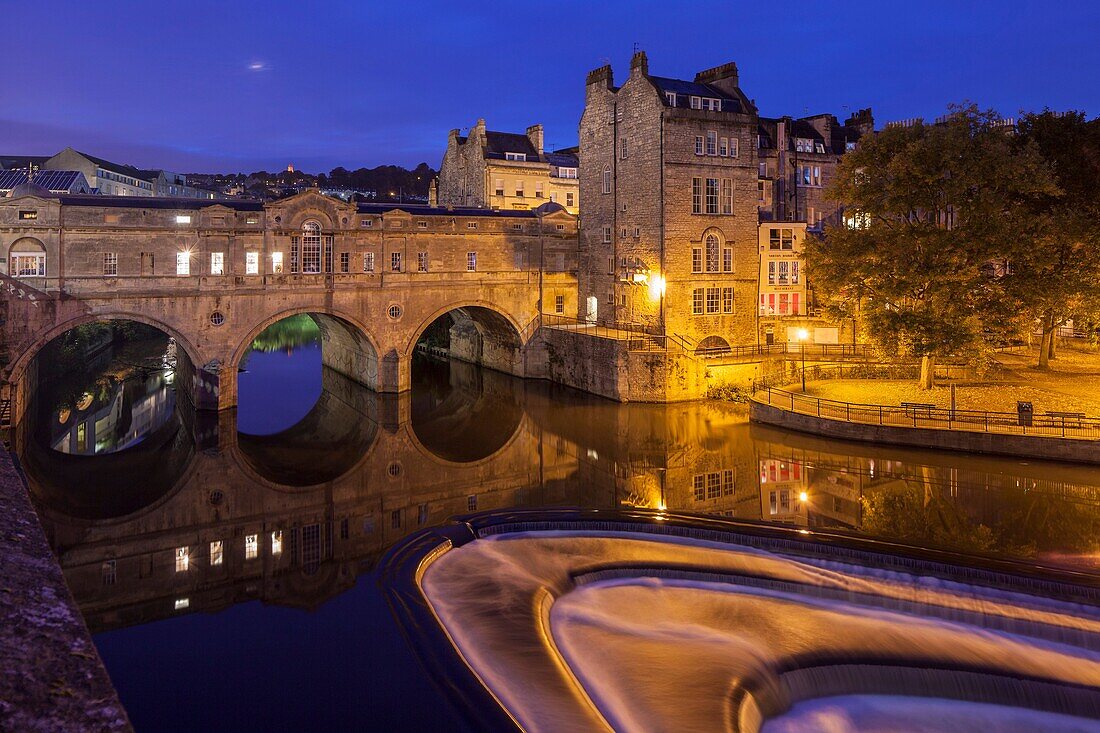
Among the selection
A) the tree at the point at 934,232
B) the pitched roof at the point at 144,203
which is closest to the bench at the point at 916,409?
the tree at the point at 934,232

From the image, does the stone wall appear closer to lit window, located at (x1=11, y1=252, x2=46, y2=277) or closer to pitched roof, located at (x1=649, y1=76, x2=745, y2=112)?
pitched roof, located at (x1=649, y1=76, x2=745, y2=112)

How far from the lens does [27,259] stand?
30.7 m

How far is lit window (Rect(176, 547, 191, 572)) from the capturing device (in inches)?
761

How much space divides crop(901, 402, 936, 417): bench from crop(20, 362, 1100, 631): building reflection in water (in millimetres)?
1675

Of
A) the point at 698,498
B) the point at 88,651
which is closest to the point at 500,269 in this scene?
the point at 698,498

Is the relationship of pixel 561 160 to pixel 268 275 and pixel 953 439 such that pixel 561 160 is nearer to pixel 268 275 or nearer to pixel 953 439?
pixel 268 275

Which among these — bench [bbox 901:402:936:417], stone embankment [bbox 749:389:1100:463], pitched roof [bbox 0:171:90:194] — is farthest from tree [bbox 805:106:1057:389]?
pitched roof [bbox 0:171:90:194]

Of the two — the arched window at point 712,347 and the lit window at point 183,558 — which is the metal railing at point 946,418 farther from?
the lit window at point 183,558

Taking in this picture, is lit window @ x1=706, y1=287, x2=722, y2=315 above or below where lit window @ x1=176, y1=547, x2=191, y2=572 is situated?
above

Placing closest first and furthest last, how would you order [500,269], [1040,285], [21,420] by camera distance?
[1040,285] → [21,420] → [500,269]

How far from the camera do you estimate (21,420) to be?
32.7m

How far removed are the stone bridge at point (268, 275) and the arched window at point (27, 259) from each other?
0.13 feet

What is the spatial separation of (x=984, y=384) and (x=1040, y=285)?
13.6 ft

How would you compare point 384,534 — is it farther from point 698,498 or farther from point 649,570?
point 698,498
